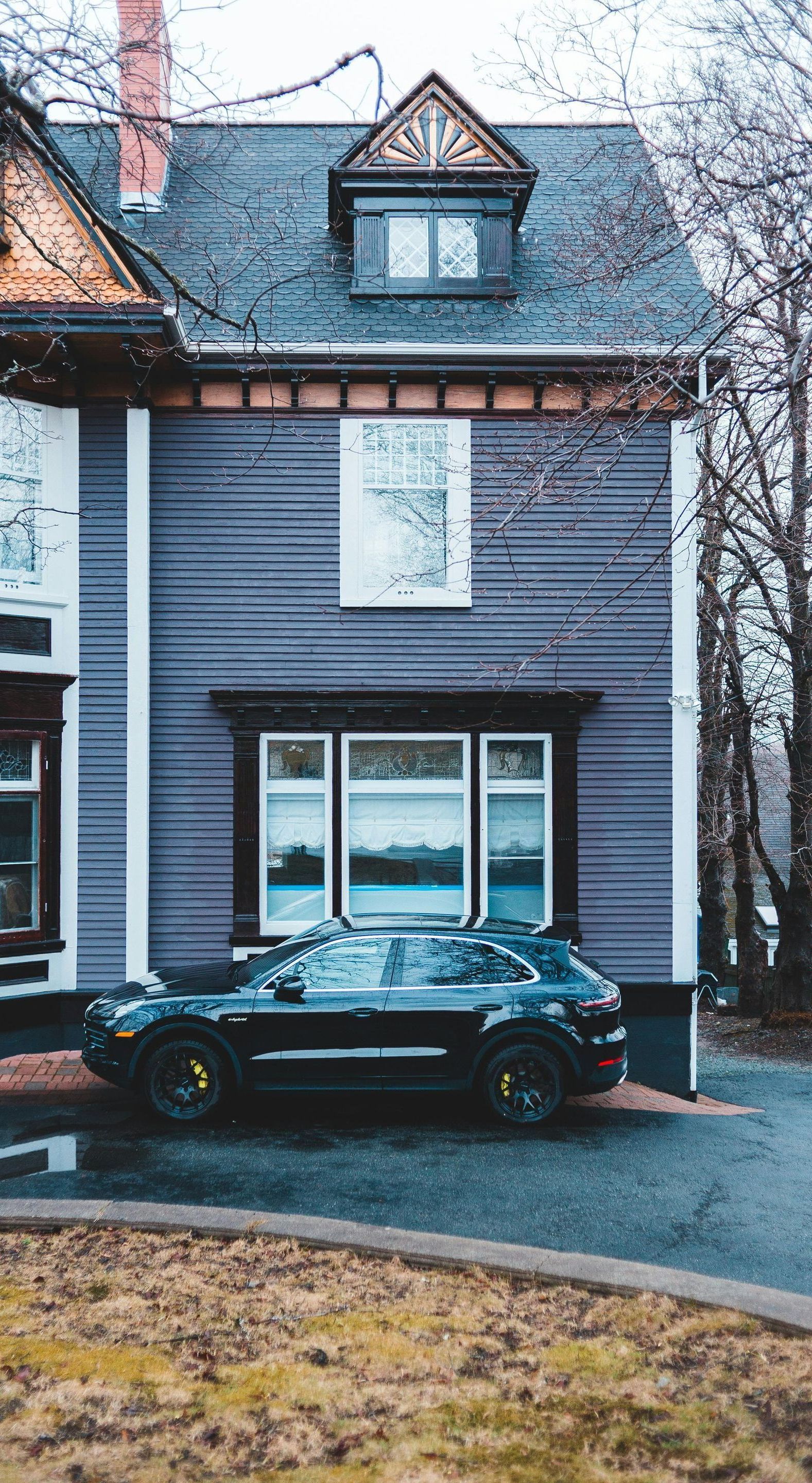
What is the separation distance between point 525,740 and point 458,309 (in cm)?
481

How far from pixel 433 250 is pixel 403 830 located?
6.59 metres

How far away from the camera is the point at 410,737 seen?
36.9ft

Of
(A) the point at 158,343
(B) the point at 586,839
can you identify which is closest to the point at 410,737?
(B) the point at 586,839

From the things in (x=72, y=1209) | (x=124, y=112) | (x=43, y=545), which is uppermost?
(x=124, y=112)

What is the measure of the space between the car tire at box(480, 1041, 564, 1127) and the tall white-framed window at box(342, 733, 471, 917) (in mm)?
3058

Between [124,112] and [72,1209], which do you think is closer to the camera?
[124,112]

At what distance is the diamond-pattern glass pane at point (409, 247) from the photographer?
1194 centimetres

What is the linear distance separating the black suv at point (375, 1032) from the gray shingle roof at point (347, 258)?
6309mm

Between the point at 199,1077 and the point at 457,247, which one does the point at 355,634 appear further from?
the point at 199,1077

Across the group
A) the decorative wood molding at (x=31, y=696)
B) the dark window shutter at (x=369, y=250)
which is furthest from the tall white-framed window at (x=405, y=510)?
the decorative wood molding at (x=31, y=696)

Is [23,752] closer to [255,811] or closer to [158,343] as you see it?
[255,811]

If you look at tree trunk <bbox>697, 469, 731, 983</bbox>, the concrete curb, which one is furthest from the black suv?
tree trunk <bbox>697, 469, 731, 983</bbox>

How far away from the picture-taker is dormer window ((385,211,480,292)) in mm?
11898

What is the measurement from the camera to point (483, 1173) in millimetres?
7035
